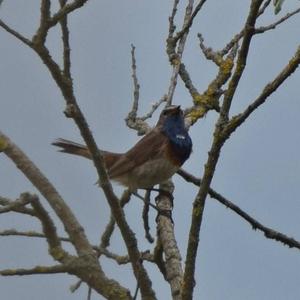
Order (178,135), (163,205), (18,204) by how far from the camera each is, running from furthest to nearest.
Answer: (178,135) → (163,205) → (18,204)

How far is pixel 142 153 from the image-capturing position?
8094 millimetres

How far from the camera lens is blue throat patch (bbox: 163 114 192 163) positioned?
7.96 meters

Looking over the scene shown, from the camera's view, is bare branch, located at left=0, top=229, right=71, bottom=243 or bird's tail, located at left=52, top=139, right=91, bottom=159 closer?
bare branch, located at left=0, top=229, right=71, bottom=243

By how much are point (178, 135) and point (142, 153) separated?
398 mm

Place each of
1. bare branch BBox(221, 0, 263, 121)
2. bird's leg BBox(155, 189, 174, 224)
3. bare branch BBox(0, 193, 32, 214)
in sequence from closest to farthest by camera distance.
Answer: bare branch BBox(0, 193, 32, 214) < bare branch BBox(221, 0, 263, 121) < bird's leg BBox(155, 189, 174, 224)

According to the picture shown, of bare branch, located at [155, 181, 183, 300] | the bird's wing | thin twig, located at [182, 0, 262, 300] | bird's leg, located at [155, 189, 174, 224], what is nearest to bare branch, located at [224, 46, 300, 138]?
thin twig, located at [182, 0, 262, 300]

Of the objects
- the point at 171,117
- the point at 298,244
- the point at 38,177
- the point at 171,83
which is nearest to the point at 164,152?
the point at 171,117

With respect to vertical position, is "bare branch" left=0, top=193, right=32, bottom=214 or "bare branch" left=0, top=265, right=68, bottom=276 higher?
"bare branch" left=0, top=193, right=32, bottom=214

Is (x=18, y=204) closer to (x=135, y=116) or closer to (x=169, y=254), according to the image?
(x=169, y=254)

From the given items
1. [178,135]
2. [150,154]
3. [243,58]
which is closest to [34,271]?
[243,58]

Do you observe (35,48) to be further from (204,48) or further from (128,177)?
(128,177)

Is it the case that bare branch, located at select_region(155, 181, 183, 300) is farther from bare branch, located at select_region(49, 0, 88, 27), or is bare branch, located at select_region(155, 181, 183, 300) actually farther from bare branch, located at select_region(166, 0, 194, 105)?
bare branch, located at select_region(49, 0, 88, 27)

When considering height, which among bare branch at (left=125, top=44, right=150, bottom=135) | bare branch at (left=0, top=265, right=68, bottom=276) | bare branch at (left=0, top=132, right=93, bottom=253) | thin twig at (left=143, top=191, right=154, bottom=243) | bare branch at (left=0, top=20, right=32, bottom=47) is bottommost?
bare branch at (left=0, top=265, right=68, bottom=276)

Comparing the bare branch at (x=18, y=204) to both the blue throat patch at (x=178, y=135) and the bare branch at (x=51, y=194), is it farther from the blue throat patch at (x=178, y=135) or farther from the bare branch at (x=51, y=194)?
the blue throat patch at (x=178, y=135)
